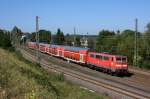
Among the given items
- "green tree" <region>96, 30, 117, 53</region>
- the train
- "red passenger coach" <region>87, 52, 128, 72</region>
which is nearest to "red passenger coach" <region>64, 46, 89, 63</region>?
the train

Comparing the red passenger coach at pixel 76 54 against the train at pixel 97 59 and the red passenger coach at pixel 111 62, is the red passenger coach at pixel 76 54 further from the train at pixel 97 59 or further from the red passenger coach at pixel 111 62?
the red passenger coach at pixel 111 62

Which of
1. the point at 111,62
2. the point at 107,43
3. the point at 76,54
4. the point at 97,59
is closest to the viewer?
the point at 111,62

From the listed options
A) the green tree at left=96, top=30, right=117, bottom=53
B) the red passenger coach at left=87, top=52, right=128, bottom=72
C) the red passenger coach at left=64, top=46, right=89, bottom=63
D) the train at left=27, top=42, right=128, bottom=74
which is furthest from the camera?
the green tree at left=96, top=30, right=117, bottom=53

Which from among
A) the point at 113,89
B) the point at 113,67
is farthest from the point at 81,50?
the point at 113,89

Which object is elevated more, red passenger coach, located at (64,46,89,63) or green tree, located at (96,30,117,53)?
green tree, located at (96,30,117,53)

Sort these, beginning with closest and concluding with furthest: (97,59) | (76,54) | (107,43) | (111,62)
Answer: (111,62) < (97,59) < (76,54) < (107,43)

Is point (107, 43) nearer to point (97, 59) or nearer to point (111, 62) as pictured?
point (97, 59)

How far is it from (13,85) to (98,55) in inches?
1580

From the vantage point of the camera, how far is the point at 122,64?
160 ft

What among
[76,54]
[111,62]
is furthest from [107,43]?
[111,62]

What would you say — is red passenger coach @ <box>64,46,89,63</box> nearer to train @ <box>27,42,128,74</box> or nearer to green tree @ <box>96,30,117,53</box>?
train @ <box>27,42,128,74</box>

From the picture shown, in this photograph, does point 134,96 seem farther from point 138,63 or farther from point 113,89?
point 138,63

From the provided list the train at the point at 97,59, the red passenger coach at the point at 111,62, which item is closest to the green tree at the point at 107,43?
the train at the point at 97,59

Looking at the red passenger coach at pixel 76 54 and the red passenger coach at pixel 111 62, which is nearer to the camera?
the red passenger coach at pixel 111 62
